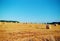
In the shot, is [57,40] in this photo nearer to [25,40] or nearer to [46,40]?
[46,40]

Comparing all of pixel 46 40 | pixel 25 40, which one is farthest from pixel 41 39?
pixel 25 40

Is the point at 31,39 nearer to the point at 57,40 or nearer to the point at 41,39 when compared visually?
the point at 41,39

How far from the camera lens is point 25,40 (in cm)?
571

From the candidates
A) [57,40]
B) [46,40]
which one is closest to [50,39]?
[46,40]

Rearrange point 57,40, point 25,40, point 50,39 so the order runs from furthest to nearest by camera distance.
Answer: point 57,40 → point 50,39 → point 25,40

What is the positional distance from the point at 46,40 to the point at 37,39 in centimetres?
33

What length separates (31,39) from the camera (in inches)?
225

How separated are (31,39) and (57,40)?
47.8 inches

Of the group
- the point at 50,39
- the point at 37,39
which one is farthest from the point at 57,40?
the point at 37,39

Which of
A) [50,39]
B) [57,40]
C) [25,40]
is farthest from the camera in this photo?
[57,40]

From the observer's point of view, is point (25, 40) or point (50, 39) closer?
point (25, 40)

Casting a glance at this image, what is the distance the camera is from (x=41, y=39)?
19.6 feet

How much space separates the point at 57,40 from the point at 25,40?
135 cm

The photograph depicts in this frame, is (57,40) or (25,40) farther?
(57,40)
